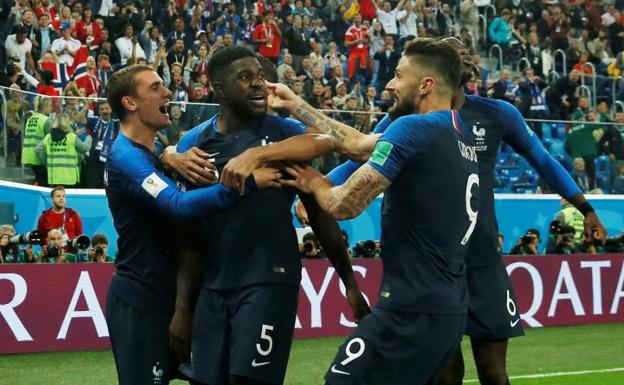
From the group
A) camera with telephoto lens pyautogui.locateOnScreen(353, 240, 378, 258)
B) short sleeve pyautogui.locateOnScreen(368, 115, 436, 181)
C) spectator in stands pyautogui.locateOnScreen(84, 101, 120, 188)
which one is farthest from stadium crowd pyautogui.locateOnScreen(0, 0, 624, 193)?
short sleeve pyautogui.locateOnScreen(368, 115, 436, 181)

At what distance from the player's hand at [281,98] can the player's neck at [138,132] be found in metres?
0.68

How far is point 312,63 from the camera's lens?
23547 mm

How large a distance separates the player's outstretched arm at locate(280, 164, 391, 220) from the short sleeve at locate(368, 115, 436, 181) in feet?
0.13

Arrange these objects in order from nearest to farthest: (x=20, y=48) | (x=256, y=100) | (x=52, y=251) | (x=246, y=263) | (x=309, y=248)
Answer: (x=246, y=263) < (x=256, y=100) < (x=52, y=251) < (x=309, y=248) < (x=20, y=48)

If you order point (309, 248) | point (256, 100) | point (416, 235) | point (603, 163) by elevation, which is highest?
point (256, 100)

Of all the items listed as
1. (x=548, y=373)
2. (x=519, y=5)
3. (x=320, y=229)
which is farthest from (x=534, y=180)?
(x=320, y=229)

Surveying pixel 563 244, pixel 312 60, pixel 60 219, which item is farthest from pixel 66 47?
pixel 563 244

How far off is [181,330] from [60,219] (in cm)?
1045

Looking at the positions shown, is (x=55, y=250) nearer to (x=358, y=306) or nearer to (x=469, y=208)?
(x=358, y=306)

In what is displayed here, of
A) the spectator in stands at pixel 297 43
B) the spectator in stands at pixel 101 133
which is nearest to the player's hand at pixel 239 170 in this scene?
the spectator in stands at pixel 101 133

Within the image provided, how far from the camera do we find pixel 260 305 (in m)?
5.82

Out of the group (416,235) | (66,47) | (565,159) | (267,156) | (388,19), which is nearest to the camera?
(416,235)

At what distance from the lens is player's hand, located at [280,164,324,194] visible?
5.66m

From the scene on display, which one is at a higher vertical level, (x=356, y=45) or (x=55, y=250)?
(x=356, y=45)
